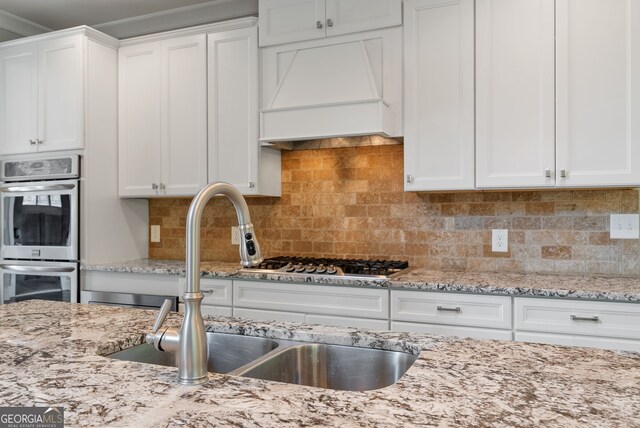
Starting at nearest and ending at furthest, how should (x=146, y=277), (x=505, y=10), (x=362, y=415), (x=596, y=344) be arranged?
(x=362, y=415) → (x=596, y=344) → (x=505, y=10) → (x=146, y=277)

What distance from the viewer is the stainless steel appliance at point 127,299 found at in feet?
10.7

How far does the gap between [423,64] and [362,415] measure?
94.0 inches

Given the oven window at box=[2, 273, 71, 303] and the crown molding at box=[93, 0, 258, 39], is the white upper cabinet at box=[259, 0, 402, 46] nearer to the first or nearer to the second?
the crown molding at box=[93, 0, 258, 39]

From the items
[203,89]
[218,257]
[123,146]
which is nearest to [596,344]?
[218,257]

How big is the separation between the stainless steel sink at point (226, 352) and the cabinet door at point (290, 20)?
2.14 meters

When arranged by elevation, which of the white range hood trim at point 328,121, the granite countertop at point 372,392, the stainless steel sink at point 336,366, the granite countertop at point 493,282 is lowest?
the stainless steel sink at point 336,366

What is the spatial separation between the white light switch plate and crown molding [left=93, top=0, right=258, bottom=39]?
265 centimetres

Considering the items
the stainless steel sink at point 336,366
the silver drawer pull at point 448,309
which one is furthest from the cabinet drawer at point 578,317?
the stainless steel sink at point 336,366

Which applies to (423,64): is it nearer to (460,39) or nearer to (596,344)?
(460,39)

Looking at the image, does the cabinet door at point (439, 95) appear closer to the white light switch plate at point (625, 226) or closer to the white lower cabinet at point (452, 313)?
the white lower cabinet at point (452, 313)

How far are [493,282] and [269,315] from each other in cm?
125

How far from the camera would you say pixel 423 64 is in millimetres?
2869

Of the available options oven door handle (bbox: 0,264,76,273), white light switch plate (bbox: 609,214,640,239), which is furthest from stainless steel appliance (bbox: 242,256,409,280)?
oven door handle (bbox: 0,264,76,273)

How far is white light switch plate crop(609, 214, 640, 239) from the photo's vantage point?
9.00 ft
